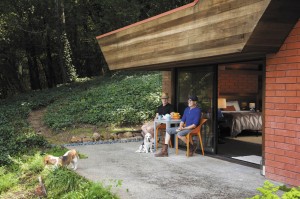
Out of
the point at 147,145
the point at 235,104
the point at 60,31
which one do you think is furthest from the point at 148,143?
the point at 60,31

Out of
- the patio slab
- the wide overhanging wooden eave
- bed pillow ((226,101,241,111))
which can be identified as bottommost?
the patio slab

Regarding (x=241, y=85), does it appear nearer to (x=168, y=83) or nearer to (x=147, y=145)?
(x=168, y=83)

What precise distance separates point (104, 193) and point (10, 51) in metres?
19.4

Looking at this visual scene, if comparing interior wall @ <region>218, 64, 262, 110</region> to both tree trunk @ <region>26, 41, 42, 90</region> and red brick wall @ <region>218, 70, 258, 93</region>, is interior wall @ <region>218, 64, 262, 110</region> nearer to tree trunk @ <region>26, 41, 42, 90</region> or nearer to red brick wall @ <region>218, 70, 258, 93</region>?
red brick wall @ <region>218, 70, 258, 93</region>

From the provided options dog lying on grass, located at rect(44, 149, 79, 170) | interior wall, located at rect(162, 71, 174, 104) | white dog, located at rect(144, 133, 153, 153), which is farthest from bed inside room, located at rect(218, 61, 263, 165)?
dog lying on grass, located at rect(44, 149, 79, 170)

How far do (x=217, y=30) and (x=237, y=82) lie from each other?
7265 millimetres

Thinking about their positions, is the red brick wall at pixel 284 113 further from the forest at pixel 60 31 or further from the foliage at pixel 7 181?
the forest at pixel 60 31

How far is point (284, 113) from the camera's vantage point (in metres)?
4.98

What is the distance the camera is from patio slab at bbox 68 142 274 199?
15.2 feet

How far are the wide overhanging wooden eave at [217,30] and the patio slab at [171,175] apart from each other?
75.1 inches

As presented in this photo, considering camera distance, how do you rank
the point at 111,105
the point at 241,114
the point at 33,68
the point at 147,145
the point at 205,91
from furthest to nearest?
the point at 33,68 < the point at 111,105 < the point at 241,114 < the point at 147,145 < the point at 205,91

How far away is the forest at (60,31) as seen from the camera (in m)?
→ 19.0

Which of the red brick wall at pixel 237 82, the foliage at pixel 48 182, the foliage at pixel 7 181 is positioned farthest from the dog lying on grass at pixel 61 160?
the red brick wall at pixel 237 82

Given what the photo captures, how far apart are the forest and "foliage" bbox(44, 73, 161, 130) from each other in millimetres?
4751
